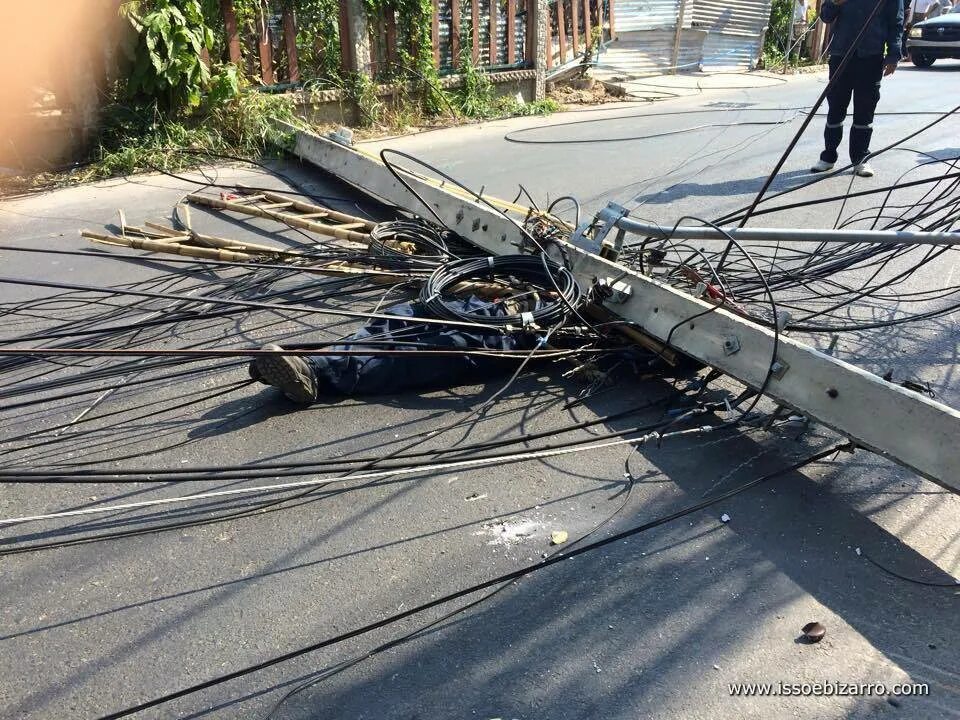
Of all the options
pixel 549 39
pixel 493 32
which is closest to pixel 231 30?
pixel 493 32

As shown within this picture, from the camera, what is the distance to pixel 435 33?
11648mm

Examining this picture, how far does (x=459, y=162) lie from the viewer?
950 centimetres

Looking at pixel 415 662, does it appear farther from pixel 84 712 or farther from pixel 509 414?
pixel 509 414

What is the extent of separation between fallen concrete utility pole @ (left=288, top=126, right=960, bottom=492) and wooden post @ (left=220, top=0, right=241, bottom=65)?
5.96 metres

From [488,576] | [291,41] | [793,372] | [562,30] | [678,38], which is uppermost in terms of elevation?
[291,41]

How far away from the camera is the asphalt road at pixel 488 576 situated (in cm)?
248

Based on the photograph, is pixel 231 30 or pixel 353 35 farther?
pixel 353 35

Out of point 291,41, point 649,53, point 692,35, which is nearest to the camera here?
point 291,41

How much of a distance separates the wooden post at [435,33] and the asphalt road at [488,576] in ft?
28.3

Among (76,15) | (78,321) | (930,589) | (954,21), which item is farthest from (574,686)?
(954,21)

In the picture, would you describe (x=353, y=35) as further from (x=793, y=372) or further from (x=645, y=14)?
(x=793, y=372)

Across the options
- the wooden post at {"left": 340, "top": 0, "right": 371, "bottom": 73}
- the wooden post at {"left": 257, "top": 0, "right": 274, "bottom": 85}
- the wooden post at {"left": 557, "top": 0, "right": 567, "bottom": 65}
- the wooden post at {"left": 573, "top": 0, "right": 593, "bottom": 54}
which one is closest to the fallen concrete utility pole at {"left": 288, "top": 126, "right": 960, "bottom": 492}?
the wooden post at {"left": 257, "top": 0, "right": 274, "bottom": 85}

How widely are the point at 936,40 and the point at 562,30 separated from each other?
33.6 ft

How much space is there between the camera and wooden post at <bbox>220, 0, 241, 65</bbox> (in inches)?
380
